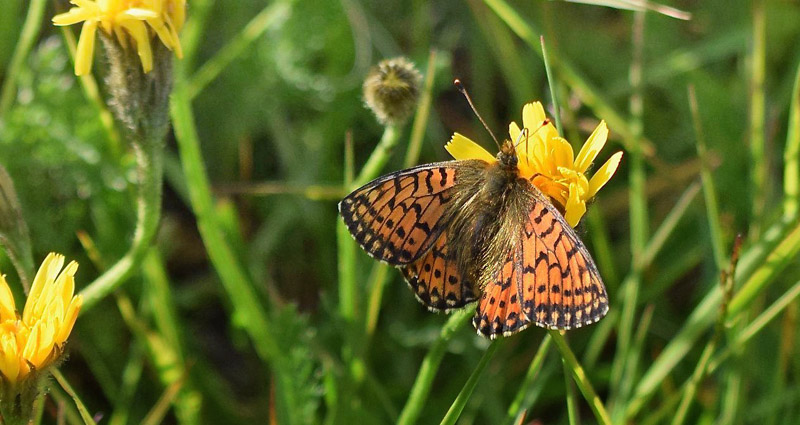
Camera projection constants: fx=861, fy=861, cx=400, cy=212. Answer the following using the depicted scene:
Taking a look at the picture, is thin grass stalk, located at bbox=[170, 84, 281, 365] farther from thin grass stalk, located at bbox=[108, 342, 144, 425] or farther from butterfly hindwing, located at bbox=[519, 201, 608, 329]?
butterfly hindwing, located at bbox=[519, 201, 608, 329]

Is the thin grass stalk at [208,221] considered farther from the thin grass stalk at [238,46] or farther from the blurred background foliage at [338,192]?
the thin grass stalk at [238,46]

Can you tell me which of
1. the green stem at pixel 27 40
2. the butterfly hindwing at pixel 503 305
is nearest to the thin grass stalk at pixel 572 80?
the butterfly hindwing at pixel 503 305

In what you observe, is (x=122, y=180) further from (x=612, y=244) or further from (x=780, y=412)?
(x=780, y=412)

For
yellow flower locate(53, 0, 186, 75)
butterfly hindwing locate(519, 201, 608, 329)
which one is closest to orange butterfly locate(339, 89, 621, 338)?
butterfly hindwing locate(519, 201, 608, 329)

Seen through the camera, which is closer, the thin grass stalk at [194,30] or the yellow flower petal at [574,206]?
the yellow flower petal at [574,206]

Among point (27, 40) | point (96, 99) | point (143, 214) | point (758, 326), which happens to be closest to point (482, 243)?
point (758, 326)
